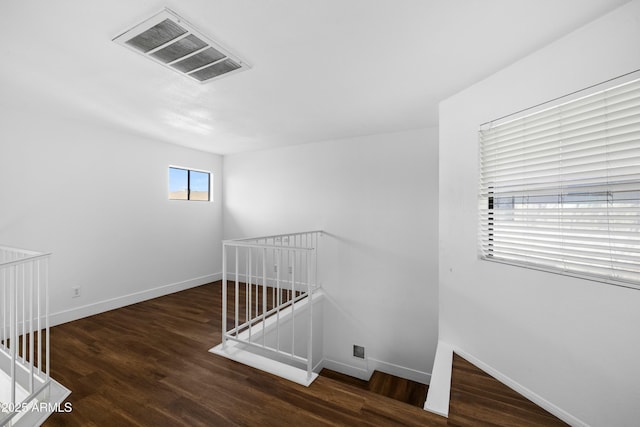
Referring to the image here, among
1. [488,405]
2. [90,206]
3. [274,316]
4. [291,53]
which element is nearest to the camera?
[488,405]

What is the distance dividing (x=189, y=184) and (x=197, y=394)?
11.9 feet

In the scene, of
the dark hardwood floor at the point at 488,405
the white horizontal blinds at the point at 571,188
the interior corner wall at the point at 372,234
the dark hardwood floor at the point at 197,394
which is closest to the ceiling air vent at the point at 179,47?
the white horizontal blinds at the point at 571,188

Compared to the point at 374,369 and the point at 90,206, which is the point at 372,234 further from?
the point at 90,206

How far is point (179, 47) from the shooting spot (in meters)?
1.78

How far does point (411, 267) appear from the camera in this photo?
3539 mm

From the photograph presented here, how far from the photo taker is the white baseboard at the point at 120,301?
3133 millimetres

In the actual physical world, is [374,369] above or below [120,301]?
below

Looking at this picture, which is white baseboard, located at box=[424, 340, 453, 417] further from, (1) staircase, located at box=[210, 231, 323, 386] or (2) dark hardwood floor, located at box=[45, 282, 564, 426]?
(1) staircase, located at box=[210, 231, 323, 386]

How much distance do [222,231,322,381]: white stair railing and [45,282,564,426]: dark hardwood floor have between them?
267 mm

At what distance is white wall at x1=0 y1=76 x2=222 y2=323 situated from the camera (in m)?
2.82

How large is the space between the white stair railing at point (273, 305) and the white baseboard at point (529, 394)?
139cm

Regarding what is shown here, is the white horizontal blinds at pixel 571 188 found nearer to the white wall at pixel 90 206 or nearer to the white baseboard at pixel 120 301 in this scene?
the white wall at pixel 90 206

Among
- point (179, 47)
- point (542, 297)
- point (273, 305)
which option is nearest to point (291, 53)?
point (179, 47)

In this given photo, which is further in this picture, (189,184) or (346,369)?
(189,184)
